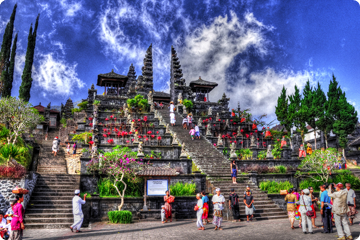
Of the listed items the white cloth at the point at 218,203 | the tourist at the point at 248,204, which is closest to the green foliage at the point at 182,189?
the tourist at the point at 248,204

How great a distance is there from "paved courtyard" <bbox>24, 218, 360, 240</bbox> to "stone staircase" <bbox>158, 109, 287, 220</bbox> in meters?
2.45

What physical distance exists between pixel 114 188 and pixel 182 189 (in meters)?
3.71

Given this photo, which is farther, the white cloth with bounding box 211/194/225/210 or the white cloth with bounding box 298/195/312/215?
the white cloth with bounding box 211/194/225/210

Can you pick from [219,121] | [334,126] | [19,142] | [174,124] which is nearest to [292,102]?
[334,126]

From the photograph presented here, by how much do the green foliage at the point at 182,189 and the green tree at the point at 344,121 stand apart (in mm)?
22664

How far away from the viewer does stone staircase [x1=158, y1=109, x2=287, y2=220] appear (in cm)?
1392

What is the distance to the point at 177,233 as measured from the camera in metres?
9.94

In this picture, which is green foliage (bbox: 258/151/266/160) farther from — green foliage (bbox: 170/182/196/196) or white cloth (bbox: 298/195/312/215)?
white cloth (bbox: 298/195/312/215)

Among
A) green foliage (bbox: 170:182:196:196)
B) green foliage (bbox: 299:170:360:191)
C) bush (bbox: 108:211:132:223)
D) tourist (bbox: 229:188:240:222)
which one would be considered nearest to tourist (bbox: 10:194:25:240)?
bush (bbox: 108:211:132:223)

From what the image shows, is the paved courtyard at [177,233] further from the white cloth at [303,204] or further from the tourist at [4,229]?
the tourist at [4,229]

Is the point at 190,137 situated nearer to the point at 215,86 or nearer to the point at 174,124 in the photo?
the point at 174,124

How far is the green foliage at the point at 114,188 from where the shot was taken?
1465 centimetres

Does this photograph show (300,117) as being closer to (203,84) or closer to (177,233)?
(203,84)

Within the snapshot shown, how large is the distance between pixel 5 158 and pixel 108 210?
6.48 metres
